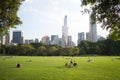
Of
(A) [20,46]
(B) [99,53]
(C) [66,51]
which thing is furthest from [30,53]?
(B) [99,53]

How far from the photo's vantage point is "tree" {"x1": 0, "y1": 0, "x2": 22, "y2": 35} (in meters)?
34.3

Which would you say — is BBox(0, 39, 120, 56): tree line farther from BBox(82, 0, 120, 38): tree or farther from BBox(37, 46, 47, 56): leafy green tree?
BBox(82, 0, 120, 38): tree

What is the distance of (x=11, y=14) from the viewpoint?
119 feet

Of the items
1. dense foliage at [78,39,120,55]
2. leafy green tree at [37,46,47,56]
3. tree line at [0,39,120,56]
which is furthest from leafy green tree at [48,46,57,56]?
dense foliage at [78,39,120,55]

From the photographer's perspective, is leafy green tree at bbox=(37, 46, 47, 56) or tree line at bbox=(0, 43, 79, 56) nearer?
tree line at bbox=(0, 43, 79, 56)

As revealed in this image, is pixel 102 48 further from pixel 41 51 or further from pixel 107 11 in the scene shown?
pixel 107 11

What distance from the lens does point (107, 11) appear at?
73.4 feet

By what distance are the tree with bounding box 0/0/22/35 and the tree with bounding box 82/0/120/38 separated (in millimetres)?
14643

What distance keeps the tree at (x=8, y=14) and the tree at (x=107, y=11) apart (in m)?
14.6

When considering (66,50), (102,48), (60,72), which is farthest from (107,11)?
(102,48)

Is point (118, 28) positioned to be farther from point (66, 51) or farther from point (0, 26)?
point (66, 51)

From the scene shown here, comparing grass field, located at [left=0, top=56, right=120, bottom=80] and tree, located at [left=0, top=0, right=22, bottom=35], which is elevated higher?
tree, located at [left=0, top=0, right=22, bottom=35]

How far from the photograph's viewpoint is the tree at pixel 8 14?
34.3 meters

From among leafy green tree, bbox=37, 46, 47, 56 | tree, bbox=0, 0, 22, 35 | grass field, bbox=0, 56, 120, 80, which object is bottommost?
grass field, bbox=0, 56, 120, 80
